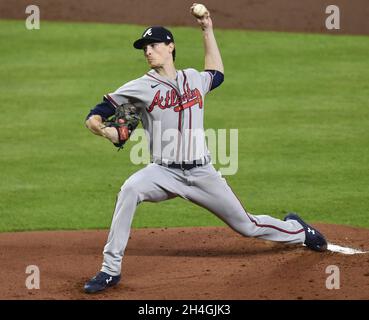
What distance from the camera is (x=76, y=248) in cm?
748

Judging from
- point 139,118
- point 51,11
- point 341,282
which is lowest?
point 341,282

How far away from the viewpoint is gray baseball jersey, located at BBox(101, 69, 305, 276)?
6.47m

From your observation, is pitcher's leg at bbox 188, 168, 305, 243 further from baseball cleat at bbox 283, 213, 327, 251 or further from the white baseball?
the white baseball

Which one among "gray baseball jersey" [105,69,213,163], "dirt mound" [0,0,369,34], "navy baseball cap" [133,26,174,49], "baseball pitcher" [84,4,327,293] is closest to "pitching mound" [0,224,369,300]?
"baseball pitcher" [84,4,327,293]

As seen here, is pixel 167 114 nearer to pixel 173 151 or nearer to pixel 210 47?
pixel 173 151

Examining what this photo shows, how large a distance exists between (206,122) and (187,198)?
5042 millimetres

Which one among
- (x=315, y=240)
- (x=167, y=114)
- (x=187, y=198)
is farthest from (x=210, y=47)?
(x=315, y=240)

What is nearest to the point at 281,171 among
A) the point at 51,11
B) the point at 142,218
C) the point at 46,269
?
the point at 142,218

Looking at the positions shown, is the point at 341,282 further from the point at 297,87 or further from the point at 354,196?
the point at 297,87

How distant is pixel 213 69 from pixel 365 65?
7.11m

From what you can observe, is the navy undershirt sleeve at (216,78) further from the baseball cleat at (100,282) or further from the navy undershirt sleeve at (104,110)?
the baseball cleat at (100,282)

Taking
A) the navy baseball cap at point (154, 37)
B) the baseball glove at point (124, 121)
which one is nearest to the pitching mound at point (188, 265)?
the baseball glove at point (124, 121)

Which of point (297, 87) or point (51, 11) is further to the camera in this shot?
point (51, 11)

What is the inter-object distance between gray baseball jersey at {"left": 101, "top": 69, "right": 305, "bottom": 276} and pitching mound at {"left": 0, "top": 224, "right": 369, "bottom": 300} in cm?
38
